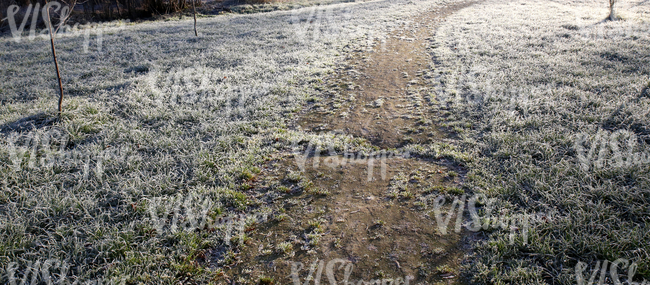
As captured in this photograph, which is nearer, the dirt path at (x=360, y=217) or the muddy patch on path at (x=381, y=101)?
the dirt path at (x=360, y=217)

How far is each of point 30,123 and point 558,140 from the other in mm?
9014

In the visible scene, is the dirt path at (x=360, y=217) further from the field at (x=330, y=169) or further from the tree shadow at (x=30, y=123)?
the tree shadow at (x=30, y=123)

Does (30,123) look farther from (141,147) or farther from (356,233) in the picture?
(356,233)

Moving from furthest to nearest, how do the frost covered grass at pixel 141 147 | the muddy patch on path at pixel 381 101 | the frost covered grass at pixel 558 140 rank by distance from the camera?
the muddy patch on path at pixel 381 101
the frost covered grass at pixel 141 147
the frost covered grass at pixel 558 140

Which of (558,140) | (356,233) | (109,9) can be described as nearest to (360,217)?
(356,233)

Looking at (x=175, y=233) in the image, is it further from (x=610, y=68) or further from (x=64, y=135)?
(x=610, y=68)

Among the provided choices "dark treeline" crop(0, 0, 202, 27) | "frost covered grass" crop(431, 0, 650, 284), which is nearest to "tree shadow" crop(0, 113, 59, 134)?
"frost covered grass" crop(431, 0, 650, 284)

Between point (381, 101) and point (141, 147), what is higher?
point (381, 101)

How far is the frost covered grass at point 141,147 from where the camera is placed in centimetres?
336

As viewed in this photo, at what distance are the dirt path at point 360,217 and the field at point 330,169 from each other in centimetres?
2

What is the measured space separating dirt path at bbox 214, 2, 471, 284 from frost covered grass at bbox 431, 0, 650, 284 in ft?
1.58

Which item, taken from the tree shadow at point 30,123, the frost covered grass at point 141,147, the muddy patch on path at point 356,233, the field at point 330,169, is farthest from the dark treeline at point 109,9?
the muddy patch on path at point 356,233

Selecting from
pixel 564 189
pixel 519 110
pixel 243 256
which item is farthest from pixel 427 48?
pixel 243 256

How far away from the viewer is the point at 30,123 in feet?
19.4
